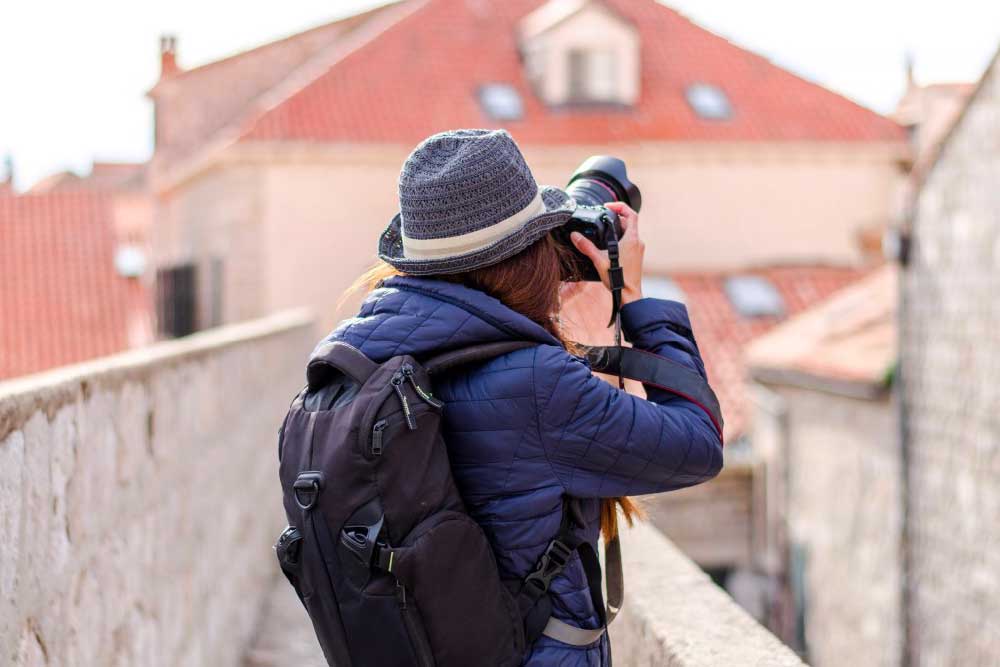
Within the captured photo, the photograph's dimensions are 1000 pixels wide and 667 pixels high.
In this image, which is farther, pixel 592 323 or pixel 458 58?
pixel 458 58

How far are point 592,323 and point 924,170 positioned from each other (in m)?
7.39

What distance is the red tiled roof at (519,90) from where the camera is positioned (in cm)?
1886

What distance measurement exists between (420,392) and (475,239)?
0.87 ft

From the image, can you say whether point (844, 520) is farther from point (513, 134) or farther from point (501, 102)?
point (501, 102)

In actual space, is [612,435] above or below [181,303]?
above

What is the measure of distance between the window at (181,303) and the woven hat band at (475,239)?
18535 mm

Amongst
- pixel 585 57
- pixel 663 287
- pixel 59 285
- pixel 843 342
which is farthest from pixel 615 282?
pixel 59 285

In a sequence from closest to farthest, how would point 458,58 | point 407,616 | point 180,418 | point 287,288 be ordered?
point 407,616
point 180,418
point 287,288
point 458,58

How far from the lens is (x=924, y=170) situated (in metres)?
9.07

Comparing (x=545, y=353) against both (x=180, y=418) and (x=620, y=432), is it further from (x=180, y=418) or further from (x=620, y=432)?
(x=180, y=418)

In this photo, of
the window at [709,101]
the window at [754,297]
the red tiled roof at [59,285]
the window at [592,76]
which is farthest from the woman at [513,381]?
the window at [709,101]

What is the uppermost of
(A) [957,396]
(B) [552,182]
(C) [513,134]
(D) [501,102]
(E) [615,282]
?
(D) [501,102]

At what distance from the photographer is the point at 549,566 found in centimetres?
190

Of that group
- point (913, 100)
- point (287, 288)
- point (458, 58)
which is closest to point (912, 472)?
point (287, 288)
